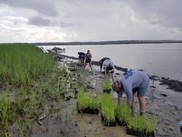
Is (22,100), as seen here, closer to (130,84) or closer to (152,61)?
(130,84)

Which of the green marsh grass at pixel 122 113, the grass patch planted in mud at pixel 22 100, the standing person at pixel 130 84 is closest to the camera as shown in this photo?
the grass patch planted in mud at pixel 22 100

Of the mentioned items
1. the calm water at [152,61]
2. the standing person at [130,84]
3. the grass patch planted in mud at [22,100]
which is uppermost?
the standing person at [130,84]

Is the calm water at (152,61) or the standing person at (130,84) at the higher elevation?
the standing person at (130,84)

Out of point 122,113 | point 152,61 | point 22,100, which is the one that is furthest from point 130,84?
point 152,61

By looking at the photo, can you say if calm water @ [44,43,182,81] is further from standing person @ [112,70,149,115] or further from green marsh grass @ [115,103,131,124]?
green marsh grass @ [115,103,131,124]

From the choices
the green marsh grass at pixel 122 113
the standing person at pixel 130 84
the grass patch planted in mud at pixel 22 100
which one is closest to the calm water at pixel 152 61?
the grass patch planted in mud at pixel 22 100

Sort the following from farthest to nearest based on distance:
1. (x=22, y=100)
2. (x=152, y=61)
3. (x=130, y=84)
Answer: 1. (x=152, y=61)
2. (x=22, y=100)
3. (x=130, y=84)

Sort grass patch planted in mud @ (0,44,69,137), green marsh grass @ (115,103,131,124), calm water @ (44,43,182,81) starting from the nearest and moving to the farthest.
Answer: grass patch planted in mud @ (0,44,69,137) < green marsh grass @ (115,103,131,124) < calm water @ (44,43,182,81)

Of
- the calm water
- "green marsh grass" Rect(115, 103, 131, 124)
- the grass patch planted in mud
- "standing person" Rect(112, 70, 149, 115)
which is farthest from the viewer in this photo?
the calm water

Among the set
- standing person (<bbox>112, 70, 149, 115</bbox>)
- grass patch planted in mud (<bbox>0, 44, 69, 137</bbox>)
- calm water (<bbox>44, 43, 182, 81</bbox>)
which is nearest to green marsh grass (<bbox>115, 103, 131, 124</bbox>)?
standing person (<bbox>112, 70, 149, 115</bbox>)

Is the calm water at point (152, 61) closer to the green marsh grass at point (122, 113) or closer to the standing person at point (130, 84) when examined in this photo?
the standing person at point (130, 84)

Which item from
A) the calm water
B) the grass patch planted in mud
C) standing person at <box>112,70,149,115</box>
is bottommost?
the calm water

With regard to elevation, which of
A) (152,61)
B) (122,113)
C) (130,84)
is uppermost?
(130,84)

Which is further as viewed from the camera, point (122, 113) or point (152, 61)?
point (152, 61)
